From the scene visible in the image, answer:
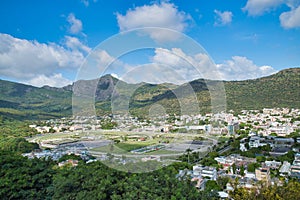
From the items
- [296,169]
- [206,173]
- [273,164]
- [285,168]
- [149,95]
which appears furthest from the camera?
[273,164]

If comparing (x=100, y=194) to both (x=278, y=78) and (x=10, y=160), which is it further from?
(x=278, y=78)

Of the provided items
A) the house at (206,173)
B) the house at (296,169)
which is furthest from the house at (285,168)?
the house at (206,173)

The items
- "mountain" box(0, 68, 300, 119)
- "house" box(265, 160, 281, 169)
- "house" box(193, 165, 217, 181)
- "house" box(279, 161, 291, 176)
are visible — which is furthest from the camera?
"house" box(265, 160, 281, 169)

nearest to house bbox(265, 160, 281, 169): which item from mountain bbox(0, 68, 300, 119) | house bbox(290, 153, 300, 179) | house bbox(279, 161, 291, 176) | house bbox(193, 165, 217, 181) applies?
house bbox(279, 161, 291, 176)

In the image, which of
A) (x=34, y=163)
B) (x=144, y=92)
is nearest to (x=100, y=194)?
(x=144, y=92)

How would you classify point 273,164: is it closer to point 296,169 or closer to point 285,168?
point 285,168

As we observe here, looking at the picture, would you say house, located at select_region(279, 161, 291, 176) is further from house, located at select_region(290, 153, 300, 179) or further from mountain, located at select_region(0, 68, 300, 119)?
mountain, located at select_region(0, 68, 300, 119)

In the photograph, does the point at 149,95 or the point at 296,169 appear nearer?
the point at 149,95

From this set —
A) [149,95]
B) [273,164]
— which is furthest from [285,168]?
[149,95]
